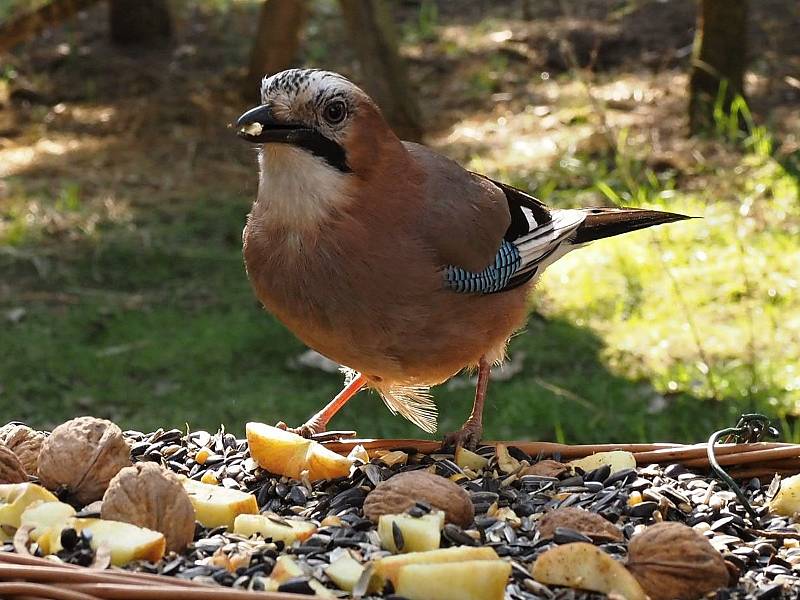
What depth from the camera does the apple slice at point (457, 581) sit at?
2.27 metres

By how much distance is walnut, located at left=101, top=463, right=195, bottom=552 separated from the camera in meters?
2.51

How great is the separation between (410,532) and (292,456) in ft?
1.78

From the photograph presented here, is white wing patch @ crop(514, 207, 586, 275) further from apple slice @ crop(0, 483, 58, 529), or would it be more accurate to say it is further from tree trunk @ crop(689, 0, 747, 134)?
tree trunk @ crop(689, 0, 747, 134)

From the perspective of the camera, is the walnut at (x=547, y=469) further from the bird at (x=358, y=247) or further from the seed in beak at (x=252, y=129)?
the seed in beak at (x=252, y=129)

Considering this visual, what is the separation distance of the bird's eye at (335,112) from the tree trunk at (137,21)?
6.42 meters

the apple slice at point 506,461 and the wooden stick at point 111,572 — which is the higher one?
the apple slice at point 506,461

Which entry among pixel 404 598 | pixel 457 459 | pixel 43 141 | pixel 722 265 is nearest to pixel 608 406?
pixel 722 265

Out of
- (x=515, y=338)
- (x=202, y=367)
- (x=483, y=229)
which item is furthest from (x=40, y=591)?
(x=515, y=338)

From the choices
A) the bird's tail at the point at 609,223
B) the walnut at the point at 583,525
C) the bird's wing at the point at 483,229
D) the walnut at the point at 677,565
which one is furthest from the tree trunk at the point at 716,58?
the walnut at the point at 677,565

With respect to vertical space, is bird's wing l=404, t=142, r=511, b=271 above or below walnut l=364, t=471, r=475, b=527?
above

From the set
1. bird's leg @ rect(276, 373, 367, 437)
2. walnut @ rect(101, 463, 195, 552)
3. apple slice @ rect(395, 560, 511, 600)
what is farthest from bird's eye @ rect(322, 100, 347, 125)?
apple slice @ rect(395, 560, 511, 600)


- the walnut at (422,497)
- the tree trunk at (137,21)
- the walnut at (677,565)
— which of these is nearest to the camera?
the walnut at (677,565)

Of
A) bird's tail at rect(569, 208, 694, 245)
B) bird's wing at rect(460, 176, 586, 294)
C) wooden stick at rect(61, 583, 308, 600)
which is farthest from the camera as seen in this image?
bird's tail at rect(569, 208, 694, 245)

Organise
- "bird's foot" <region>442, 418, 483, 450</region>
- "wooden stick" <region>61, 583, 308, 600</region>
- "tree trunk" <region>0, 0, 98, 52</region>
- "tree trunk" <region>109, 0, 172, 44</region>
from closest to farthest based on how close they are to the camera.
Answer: "wooden stick" <region>61, 583, 308, 600</region> → "bird's foot" <region>442, 418, 483, 450</region> → "tree trunk" <region>0, 0, 98, 52</region> → "tree trunk" <region>109, 0, 172, 44</region>
